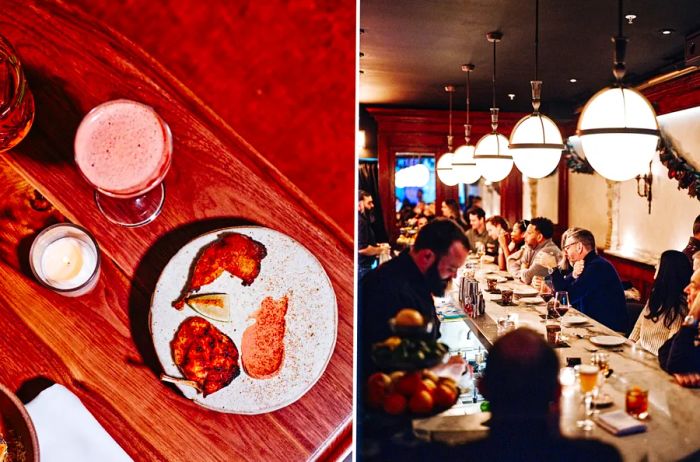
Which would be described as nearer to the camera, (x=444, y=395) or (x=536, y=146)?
(x=444, y=395)

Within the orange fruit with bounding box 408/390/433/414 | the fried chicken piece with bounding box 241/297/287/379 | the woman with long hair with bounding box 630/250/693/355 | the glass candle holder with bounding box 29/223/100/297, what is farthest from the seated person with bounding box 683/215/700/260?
the glass candle holder with bounding box 29/223/100/297

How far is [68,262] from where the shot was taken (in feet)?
4.97

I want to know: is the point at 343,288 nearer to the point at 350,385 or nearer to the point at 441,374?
the point at 350,385

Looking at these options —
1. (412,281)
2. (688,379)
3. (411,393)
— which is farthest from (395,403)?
(688,379)

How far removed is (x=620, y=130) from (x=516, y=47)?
1.81ft

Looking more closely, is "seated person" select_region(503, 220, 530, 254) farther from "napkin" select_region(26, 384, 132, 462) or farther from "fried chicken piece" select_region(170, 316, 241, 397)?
"napkin" select_region(26, 384, 132, 462)

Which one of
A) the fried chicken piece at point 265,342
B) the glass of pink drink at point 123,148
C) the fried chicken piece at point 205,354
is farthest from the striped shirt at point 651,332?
the glass of pink drink at point 123,148

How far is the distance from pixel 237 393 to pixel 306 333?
1.02 feet

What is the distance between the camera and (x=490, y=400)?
1740 mm

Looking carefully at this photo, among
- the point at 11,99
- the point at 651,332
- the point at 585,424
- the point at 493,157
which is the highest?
the point at 11,99

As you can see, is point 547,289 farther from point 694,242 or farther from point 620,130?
point 620,130

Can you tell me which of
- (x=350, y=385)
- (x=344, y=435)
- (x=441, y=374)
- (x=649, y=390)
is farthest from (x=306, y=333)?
(x=649, y=390)

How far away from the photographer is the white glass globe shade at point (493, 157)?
1.71 m

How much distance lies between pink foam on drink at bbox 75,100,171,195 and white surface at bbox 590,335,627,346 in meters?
1.75
